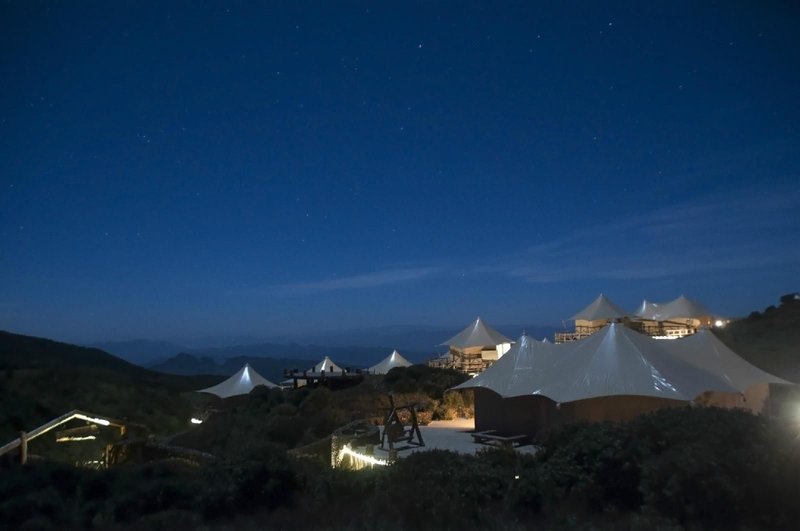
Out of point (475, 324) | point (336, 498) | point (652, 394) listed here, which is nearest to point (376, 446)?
point (652, 394)

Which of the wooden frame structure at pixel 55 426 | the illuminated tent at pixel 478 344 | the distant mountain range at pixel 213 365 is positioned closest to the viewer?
the wooden frame structure at pixel 55 426

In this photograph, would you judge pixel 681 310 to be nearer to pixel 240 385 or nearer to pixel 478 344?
pixel 478 344

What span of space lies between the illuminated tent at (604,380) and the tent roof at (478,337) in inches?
822

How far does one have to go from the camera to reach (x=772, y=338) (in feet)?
113

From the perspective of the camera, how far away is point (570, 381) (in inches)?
631

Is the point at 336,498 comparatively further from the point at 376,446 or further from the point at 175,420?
the point at 175,420

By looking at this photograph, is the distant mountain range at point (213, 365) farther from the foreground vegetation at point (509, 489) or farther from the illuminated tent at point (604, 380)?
the foreground vegetation at point (509, 489)

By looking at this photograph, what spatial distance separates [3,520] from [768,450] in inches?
341

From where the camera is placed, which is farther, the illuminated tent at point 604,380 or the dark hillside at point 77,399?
the dark hillside at point 77,399

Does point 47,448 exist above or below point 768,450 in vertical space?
below

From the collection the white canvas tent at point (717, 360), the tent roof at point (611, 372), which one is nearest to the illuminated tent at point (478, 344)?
the tent roof at point (611, 372)

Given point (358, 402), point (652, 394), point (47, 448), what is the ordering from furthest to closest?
point (358, 402) < point (47, 448) < point (652, 394)

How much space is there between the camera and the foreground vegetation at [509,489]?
6383mm

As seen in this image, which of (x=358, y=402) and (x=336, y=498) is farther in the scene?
(x=358, y=402)
